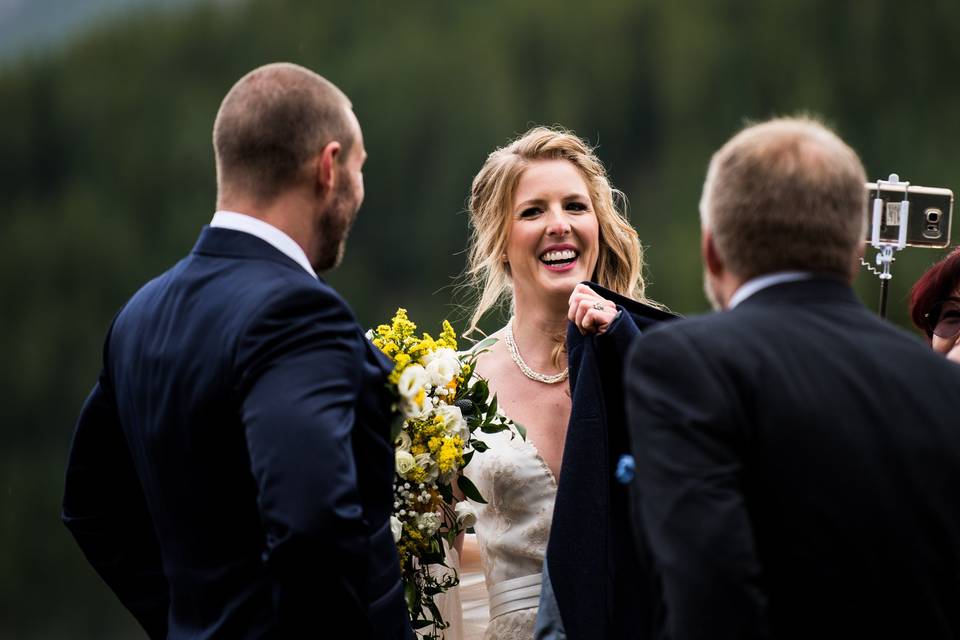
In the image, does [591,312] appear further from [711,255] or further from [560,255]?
[711,255]

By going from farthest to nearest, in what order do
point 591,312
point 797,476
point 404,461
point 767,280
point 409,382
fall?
point 591,312 → point 404,461 → point 409,382 → point 767,280 → point 797,476

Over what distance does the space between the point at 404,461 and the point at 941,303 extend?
4.94 feet

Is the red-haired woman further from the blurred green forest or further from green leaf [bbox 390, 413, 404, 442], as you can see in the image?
the blurred green forest

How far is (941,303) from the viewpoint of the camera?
3.09m

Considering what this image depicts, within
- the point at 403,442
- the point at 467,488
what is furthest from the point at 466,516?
the point at 403,442

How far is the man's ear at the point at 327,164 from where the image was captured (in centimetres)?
204

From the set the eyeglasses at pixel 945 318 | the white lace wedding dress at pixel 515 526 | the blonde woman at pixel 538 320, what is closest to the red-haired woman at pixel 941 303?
the eyeglasses at pixel 945 318

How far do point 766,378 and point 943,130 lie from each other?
7.49m

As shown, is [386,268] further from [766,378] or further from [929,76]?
[766,378]

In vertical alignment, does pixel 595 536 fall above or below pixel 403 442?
below

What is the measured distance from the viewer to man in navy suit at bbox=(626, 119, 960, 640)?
5.09 feet

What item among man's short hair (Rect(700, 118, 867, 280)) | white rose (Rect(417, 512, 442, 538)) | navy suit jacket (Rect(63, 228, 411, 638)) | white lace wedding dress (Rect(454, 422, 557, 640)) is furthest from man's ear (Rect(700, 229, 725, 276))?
white lace wedding dress (Rect(454, 422, 557, 640))

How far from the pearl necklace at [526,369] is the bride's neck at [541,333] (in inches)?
0.6

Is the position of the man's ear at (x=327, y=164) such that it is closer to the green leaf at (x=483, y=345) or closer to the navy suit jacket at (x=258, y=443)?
the navy suit jacket at (x=258, y=443)
